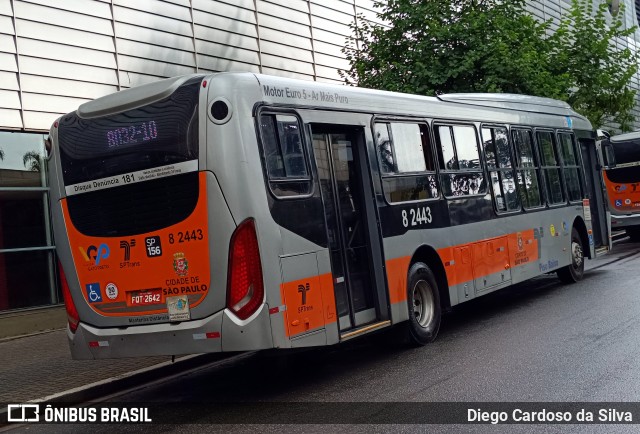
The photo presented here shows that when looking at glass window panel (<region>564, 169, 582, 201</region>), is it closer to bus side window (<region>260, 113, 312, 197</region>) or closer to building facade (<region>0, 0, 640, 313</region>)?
building facade (<region>0, 0, 640, 313</region>)

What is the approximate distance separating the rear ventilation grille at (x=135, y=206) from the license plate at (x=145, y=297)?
0.56 m

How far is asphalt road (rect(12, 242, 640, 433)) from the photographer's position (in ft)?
22.5

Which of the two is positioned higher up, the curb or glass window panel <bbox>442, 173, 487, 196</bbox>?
glass window panel <bbox>442, 173, 487, 196</bbox>

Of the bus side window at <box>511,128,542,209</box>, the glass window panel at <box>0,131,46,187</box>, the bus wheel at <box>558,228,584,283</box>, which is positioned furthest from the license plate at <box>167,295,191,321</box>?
the bus wheel at <box>558,228,584,283</box>

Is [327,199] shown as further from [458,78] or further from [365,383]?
[458,78]

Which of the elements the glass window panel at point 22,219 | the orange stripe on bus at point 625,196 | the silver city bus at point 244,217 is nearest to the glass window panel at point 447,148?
the silver city bus at point 244,217

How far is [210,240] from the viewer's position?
734 centimetres

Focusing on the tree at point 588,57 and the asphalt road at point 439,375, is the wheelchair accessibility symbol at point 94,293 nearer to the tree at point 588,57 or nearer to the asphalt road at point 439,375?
the asphalt road at point 439,375

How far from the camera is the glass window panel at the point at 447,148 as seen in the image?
10930 mm

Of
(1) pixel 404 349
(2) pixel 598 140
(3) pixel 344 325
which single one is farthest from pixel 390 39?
(3) pixel 344 325

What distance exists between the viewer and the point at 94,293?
26.6ft

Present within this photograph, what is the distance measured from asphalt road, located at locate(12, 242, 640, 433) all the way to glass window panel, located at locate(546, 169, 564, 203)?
104 inches

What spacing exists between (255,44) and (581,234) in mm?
7955

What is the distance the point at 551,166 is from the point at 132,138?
8827 mm
